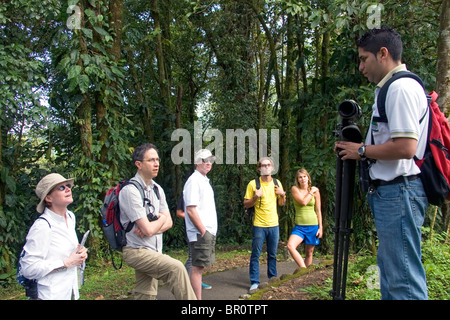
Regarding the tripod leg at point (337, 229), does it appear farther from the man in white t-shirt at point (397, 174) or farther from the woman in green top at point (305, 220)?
the woman in green top at point (305, 220)

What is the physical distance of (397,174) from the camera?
105 inches

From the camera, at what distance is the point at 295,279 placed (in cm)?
553

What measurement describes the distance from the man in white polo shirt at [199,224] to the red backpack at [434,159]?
8.57 ft

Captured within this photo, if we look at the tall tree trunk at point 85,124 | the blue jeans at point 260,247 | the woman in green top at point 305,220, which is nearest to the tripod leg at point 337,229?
the blue jeans at point 260,247

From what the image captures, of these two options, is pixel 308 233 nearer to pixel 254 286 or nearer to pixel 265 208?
pixel 265 208

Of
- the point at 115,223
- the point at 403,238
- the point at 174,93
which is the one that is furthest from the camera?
the point at 174,93

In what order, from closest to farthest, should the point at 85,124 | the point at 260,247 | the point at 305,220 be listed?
the point at 260,247 < the point at 305,220 < the point at 85,124

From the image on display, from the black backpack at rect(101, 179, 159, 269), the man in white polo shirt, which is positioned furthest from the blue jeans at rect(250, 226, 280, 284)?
the black backpack at rect(101, 179, 159, 269)

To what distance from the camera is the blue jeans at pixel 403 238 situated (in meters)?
2.61

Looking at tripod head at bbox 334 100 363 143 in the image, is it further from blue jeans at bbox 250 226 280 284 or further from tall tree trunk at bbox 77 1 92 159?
tall tree trunk at bbox 77 1 92 159

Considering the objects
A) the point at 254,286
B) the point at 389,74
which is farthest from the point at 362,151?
the point at 254,286

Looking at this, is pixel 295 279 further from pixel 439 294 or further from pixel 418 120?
pixel 418 120

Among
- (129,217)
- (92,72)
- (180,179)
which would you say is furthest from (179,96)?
(129,217)

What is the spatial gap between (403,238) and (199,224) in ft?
8.47
